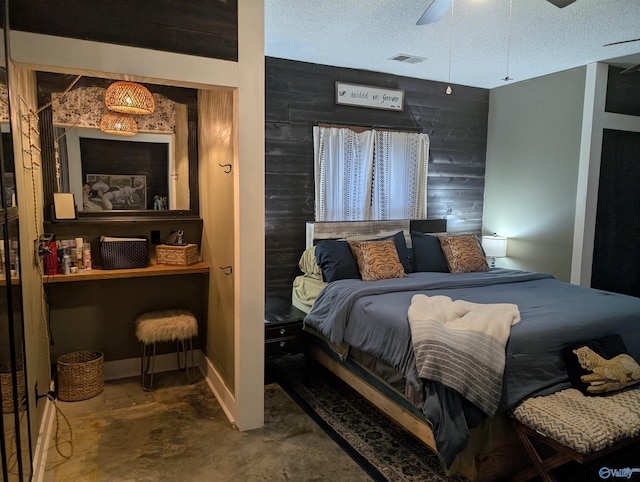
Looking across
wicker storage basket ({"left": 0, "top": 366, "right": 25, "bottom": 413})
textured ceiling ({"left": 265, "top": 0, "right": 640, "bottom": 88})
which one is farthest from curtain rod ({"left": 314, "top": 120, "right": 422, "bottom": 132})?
wicker storage basket ({"left": 0, "top": 366, "right": 25, "bottom": 413})

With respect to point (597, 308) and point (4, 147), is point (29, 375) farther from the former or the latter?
point (597, 308)

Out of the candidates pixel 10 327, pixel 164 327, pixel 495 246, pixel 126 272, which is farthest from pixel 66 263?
pixel 495 246

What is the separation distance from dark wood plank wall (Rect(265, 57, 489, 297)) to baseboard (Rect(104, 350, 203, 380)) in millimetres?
1049

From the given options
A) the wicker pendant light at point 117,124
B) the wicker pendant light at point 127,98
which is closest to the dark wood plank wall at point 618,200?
the wicker pendant light at point 127,98

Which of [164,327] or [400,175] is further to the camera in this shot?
[400,175]

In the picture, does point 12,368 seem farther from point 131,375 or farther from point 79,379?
point 131,375

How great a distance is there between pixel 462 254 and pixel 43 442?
338 centimetres

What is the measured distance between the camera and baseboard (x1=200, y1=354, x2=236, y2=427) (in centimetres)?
292

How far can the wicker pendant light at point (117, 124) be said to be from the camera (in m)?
3.29

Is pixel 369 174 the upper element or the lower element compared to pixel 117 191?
upper

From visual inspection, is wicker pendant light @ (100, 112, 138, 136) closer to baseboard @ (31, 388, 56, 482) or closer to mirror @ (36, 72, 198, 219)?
mirror @ (36, 72, 198, 219)

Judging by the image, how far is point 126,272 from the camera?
3156 millimetres

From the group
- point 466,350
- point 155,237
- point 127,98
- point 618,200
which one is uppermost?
point 127,98

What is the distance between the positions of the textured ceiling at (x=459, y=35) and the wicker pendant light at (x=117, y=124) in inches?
48.4
